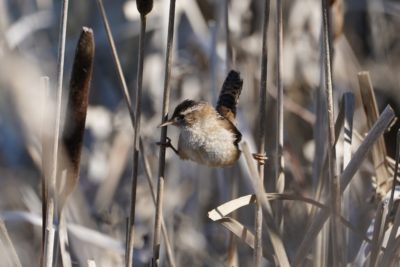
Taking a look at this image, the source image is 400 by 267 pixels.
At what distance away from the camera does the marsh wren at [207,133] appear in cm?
189

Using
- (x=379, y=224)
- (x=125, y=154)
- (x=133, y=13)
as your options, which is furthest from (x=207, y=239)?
(x=379, y=224)

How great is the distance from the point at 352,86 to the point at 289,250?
1021 millimetres

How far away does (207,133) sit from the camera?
192 cm

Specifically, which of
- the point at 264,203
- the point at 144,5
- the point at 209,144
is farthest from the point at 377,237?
the point at 144,5

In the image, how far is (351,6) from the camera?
3.60 metres

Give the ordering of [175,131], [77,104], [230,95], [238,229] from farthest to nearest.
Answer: [175,131]
[230,95]
[238,229]
[77,104]

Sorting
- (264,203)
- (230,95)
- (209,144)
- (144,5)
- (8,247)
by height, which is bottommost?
(8,247)

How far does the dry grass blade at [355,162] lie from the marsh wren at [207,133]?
0.33 meters

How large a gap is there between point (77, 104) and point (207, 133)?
51 centimetres

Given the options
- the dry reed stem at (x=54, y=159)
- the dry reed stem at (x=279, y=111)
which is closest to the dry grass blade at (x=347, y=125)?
the dry reed stem at (x=279, y=111)

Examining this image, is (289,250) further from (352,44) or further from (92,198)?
(352,44)

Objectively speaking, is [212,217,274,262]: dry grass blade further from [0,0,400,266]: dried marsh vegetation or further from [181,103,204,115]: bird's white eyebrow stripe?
[181,103,204,115]: bird's white eyebrow stripe

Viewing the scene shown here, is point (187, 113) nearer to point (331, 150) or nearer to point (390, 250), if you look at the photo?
point (331, 150)

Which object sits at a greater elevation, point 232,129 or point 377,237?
point 232,129
